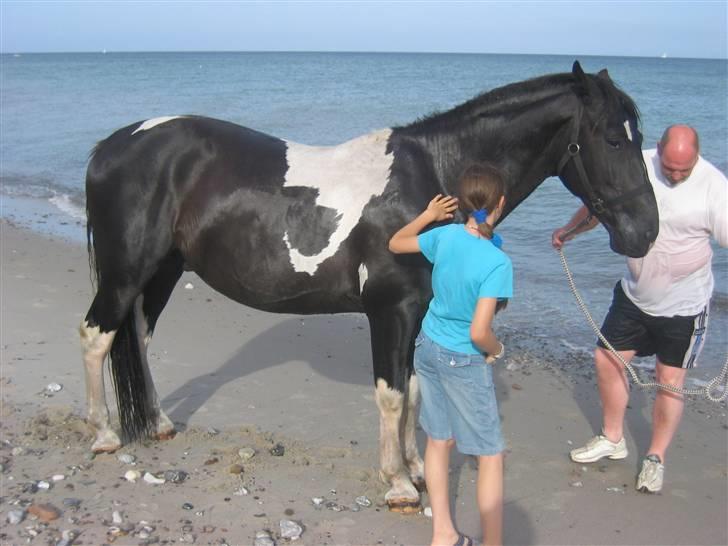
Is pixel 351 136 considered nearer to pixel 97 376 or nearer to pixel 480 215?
pixel 97 376

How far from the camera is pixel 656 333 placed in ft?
13.2

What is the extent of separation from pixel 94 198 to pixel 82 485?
63.9 inches

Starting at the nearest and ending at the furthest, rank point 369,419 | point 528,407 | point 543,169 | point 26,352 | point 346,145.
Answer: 1. point 543,169
2. point 346,145
3. point 369,419
4. point 528,407
5. point 26,352

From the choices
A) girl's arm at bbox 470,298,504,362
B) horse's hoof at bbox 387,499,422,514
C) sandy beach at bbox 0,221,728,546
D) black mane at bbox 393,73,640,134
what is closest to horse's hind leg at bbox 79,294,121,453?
sandy beach at bbox 0,221,728,546

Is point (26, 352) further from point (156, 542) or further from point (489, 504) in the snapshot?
point (489, 504)

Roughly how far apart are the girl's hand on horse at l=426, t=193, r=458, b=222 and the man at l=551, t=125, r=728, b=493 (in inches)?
45.0

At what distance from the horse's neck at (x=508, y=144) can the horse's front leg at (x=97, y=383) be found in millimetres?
2189

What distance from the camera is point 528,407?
5.19 m

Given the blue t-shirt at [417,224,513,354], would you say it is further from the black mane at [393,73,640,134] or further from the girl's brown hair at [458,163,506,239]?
the black mane at [393,73,640,134]

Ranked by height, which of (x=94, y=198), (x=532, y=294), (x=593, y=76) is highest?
(x=593, y=76)

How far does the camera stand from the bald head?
11.9 feet

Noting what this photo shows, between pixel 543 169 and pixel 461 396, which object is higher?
pixel 543 169

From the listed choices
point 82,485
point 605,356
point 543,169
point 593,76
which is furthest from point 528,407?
point 82,485

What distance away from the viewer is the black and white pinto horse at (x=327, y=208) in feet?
11.6
